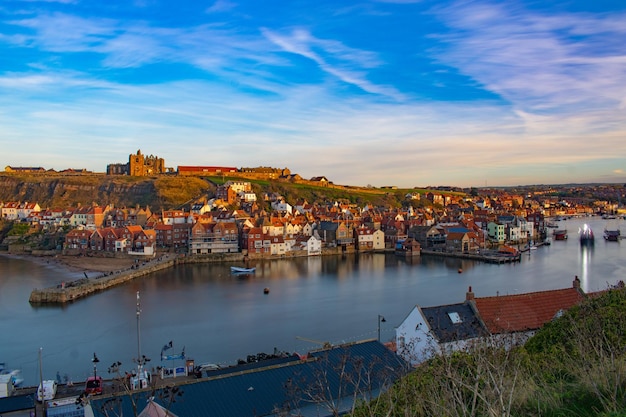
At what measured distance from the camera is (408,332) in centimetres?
806

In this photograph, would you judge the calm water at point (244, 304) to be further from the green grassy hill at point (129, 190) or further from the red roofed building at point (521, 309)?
the green grassy hill at point (129, 190)

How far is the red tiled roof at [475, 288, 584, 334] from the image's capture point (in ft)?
25.2

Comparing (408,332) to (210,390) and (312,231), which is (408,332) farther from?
(312,231)

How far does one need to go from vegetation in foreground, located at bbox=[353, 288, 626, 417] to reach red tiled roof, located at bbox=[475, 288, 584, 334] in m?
2.18

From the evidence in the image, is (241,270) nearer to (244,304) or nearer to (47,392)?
(244,304)

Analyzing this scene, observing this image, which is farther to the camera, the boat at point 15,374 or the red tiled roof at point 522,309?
the boat at point 15,374

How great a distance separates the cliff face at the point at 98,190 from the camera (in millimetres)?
39031

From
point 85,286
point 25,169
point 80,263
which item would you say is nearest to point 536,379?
point 85,286

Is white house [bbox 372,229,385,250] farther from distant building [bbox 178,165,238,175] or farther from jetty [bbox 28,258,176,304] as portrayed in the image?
distant building [bbox 178,165,238,175]

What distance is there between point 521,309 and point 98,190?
1554 inches

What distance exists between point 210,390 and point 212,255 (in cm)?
1815

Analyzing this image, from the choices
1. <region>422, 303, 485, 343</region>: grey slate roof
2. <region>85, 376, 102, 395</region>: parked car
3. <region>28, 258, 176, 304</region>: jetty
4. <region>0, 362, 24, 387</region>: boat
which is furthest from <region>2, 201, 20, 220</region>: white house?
<region>422, 303, 485, 343</region>: grey slate roof

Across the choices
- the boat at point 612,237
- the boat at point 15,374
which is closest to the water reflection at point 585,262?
the boat at point 612,237

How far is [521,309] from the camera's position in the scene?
26.2 ft
